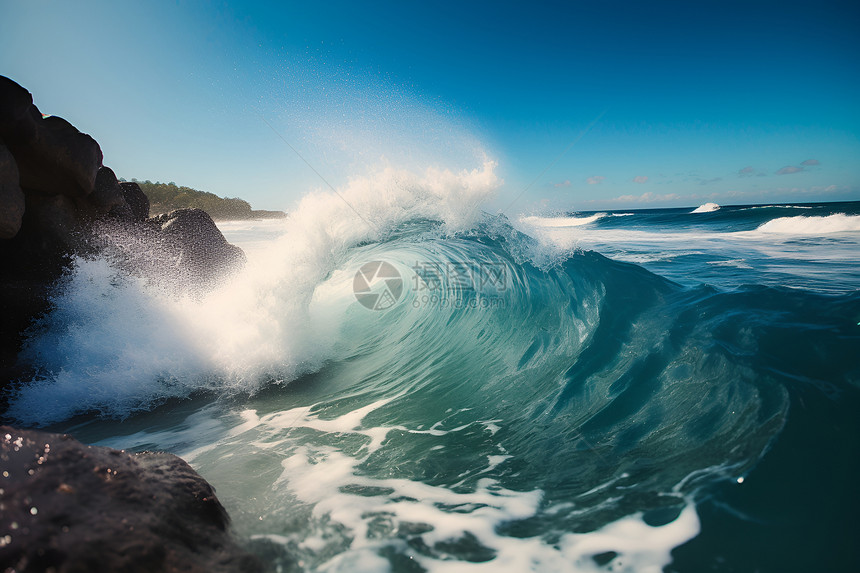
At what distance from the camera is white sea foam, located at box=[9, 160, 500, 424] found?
4.89m

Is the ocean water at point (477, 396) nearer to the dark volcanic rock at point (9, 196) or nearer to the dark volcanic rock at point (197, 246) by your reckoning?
the dark volcanic rock at point (9, 196)

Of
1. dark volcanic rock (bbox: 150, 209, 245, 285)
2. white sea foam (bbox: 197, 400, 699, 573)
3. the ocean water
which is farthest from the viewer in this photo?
dark volcanic rock (bbox: 150, 209, 245, 285)

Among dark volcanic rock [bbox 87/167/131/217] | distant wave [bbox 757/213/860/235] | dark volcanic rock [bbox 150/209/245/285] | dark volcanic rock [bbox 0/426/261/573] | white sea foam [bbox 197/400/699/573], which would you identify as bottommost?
white sea foam [bbox 197/400/699/573]

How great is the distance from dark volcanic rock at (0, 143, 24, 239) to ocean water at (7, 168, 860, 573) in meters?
1.54

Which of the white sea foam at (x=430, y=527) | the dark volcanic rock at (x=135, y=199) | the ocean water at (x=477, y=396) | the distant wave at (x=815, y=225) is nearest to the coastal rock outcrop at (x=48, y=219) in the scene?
the dark volcanic rock at (x=135, y=199)

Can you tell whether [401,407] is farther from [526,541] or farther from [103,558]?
[103,558]

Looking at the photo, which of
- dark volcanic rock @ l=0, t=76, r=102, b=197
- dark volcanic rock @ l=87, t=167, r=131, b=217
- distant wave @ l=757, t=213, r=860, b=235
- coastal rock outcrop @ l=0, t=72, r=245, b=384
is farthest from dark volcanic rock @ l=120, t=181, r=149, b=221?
distant wave @ l=757, t=213, r=860, b=235

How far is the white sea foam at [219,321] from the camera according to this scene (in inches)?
193

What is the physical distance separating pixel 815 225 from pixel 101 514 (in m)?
28.9

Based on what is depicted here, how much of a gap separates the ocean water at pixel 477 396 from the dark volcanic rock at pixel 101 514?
0.37 metres

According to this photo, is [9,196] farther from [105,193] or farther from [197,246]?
[197,246]

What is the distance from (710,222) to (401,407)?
108ft

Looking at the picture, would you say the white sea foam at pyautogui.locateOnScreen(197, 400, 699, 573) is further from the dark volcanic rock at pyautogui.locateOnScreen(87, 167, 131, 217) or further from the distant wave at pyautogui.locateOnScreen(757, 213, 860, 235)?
the distant wave at pyautogui.locateOnScreen(757, 213, 860, 235)

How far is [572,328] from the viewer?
18.2ft
